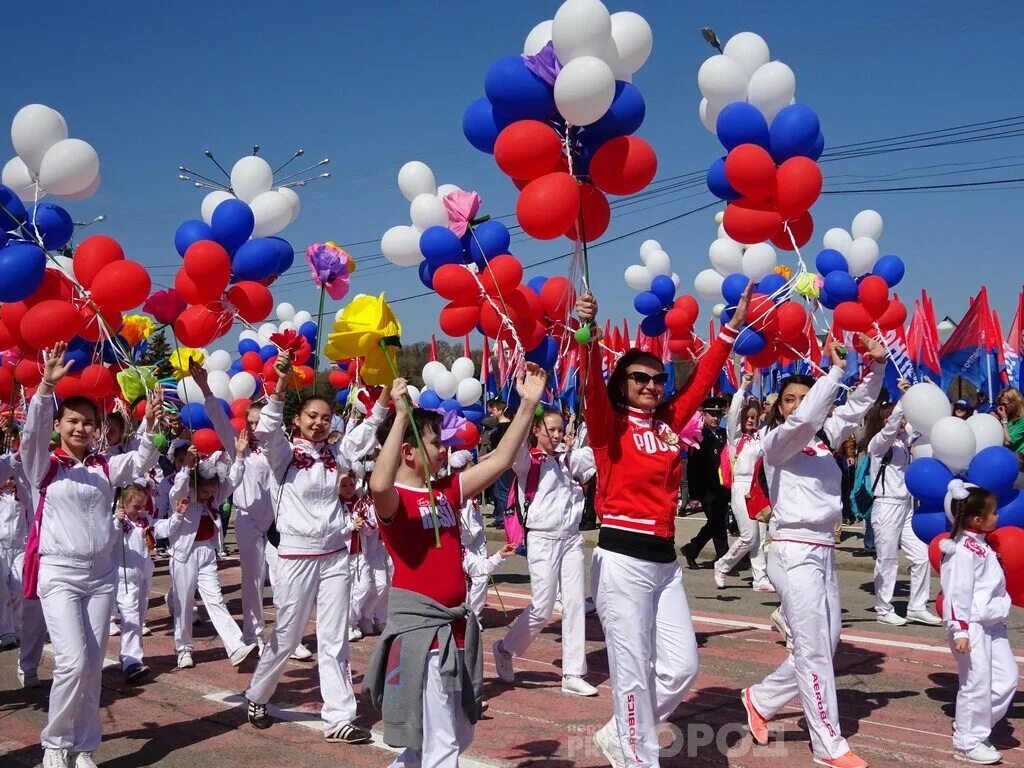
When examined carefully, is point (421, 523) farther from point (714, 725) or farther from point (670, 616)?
point (714, 725)

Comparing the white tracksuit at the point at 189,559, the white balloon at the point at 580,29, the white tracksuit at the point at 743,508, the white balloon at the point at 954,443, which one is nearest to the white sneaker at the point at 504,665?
the white tracksuit at the point at 189,559

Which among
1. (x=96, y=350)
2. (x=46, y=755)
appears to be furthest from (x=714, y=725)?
(x=96, y=350)

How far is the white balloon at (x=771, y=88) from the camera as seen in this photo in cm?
640

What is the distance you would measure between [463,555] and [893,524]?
230 inches

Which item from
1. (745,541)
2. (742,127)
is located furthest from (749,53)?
(745,541)

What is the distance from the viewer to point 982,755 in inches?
204

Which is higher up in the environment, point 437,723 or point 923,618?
point 437,723

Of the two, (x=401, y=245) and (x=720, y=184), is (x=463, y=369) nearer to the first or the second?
(x=401, y=245)

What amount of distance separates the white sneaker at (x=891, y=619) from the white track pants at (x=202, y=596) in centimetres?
565

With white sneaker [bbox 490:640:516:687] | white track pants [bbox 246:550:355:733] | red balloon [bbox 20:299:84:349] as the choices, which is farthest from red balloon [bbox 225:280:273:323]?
white sneaker [bbox 490:640:516:687]

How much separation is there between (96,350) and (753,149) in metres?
4.57

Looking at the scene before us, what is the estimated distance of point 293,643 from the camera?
20.0 feet

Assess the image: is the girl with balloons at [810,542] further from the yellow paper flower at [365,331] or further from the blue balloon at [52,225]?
the blue balloon at [52,225]

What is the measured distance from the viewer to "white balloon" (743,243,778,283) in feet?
26.2
